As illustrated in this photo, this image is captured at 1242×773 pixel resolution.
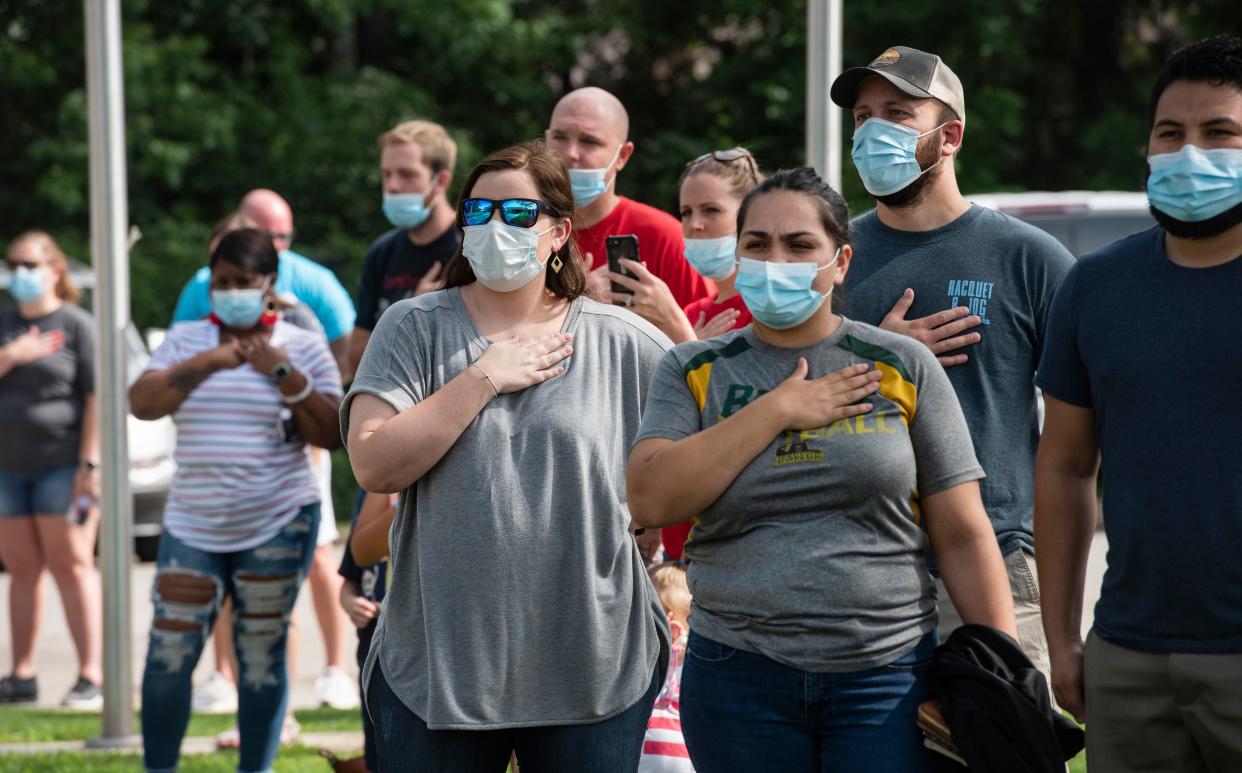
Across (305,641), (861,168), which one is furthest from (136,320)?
(861,168)

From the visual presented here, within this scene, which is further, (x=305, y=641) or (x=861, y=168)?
(x=305, y=641)

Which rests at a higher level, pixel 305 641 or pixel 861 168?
pixel 861 168

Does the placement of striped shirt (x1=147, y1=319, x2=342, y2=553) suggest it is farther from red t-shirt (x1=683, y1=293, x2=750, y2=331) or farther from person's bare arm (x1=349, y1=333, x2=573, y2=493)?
person's bare arm (x1=349, y1=333, x2=573, y2=493)

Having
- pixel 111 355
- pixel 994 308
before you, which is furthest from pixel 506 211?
pixel 111 355

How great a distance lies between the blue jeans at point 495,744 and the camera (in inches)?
134

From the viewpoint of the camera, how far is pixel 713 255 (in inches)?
192

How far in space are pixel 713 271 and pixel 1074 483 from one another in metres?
1.79

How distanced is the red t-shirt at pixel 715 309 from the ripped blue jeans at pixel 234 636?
1.80 meters

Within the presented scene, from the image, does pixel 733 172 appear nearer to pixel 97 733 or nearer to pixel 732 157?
pixel 732 157

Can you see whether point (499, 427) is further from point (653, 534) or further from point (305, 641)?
point (305, 641)

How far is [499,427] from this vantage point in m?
3.44

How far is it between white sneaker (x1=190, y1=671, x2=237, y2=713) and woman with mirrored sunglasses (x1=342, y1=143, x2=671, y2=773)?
4.81 metres

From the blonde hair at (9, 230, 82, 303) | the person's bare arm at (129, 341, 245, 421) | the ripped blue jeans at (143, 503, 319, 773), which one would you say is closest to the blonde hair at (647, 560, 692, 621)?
the ripped blue jeans at (143, 503, 319, 773)

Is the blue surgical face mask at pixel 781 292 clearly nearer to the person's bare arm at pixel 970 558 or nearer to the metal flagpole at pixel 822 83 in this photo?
the person's bare arm at pixel 970 558
